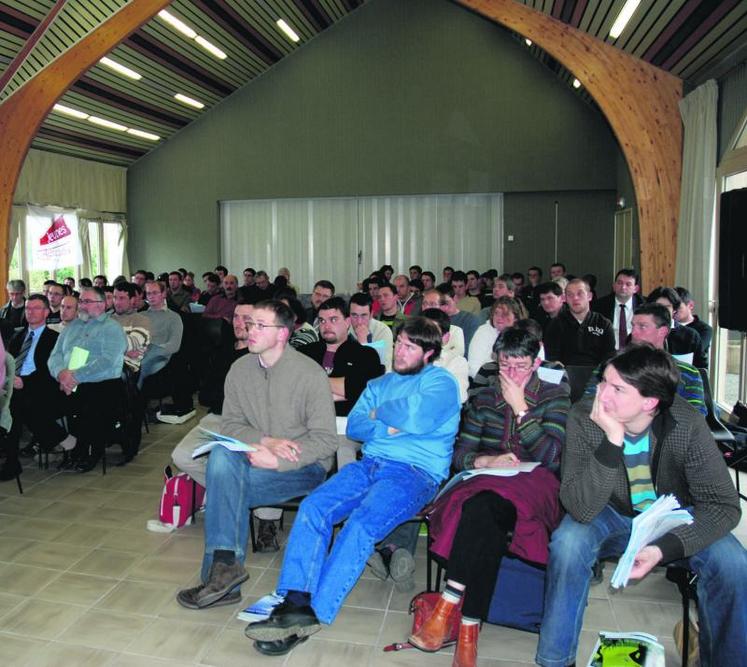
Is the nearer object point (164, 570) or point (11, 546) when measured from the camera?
point (164, 570)

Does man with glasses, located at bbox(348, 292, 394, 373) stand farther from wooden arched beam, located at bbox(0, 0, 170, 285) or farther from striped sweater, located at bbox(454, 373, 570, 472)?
wooden arched beam, located at bbox(0, 0, 170, 285)

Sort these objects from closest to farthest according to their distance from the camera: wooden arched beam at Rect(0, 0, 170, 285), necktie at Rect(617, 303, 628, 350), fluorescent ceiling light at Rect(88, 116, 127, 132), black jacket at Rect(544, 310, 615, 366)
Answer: black jacket at Rect(544, 310, 615, 366) → necktie at Rect(617, 303, 628, 350) → wooden arched beam at Rect(0, 0, 170, 285) → fluorescent ceiling light at Rect(88, 116, 127, 132)

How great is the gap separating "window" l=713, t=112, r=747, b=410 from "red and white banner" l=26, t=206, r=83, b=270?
9.90 meters

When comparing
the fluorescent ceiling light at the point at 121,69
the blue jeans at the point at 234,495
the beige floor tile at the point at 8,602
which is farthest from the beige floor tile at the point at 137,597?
the fluorescent ceiling light at the point at 121,69

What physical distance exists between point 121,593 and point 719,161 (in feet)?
19.8

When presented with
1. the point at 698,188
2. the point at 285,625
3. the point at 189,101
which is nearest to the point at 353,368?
the point at 285,625

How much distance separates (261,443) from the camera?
3.13 meters

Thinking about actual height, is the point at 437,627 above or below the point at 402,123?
below

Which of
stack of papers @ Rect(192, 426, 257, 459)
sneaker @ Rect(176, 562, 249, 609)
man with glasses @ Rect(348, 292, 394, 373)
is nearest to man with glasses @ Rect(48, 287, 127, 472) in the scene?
man with glasses @ Rect(348, 292, 394, 373)

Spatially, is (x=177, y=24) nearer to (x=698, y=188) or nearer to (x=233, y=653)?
(x=698, y=188)

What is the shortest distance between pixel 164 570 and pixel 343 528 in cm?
113

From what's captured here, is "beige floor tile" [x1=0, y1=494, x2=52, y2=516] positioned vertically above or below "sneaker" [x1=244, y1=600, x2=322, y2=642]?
below

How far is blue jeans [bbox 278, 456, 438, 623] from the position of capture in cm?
266

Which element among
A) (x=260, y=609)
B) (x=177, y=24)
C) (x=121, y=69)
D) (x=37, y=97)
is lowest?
(x=260, y=609)
